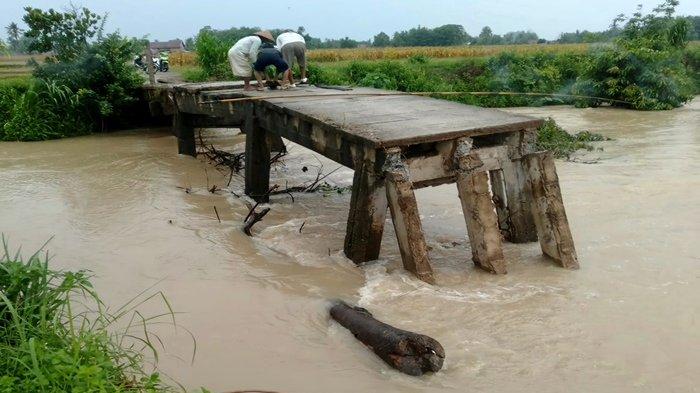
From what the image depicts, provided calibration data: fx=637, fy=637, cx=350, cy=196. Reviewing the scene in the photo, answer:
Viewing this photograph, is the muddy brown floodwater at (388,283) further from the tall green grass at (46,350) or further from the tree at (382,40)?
the tree at (382,40)

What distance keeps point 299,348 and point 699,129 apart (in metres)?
13.7

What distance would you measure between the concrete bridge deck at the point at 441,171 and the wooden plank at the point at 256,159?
1.47 meters

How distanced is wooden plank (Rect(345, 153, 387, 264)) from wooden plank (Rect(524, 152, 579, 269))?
4.52 ft

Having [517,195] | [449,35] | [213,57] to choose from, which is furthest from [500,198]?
[449,35]

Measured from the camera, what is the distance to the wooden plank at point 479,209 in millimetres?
5367

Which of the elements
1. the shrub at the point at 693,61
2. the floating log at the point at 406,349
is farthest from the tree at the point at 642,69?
the floating log at the point at 406,349

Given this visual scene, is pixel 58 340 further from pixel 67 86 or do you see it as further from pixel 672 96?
pixel 672 96

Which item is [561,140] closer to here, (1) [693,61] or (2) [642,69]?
(2) [642,69]

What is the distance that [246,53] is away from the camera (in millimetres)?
9586

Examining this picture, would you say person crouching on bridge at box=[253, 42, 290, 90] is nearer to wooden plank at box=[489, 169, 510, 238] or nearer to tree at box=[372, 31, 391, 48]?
wooden plank at box=[489, 169, 510, 238]

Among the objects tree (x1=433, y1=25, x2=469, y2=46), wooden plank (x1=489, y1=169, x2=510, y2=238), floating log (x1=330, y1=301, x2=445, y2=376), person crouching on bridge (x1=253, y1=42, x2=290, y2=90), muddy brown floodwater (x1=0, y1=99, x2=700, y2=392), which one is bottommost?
muddy brown floodwater (x1=0, y1=99, x2=700, y2=392)

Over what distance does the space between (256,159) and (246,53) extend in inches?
79.0

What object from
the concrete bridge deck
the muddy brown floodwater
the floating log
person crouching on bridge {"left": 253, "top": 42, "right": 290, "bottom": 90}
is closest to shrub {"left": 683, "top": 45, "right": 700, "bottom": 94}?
the muddy brown floodwater

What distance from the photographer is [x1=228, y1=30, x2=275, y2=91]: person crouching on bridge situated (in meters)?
9.50
